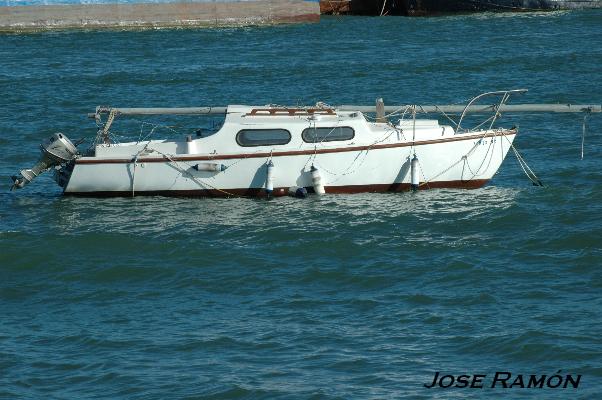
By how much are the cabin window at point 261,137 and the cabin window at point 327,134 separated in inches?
16.5

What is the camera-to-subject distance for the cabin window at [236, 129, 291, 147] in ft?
92.6

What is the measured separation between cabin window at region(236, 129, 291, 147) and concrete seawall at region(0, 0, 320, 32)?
1601 inches

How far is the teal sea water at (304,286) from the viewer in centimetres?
1956

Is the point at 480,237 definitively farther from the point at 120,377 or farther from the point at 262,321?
the point at 120,377

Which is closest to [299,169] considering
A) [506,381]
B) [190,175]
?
[190,175]

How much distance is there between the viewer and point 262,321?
854 inches

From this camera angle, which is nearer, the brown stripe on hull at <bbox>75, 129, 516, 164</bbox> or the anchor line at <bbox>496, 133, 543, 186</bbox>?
the brown stripe on hull at <bbox>75, 129, 516, 164</bbox>

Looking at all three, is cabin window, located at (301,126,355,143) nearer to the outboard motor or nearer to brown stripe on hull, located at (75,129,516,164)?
brown stripe on hull, located at (75,129,516,164)

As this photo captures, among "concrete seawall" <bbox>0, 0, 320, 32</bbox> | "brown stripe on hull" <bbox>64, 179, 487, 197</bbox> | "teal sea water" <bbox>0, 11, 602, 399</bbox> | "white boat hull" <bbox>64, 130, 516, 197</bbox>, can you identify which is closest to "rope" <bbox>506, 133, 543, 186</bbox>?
"teal sea water" <bbox>0, 11, 602, 399</bbox>

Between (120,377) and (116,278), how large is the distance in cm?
547

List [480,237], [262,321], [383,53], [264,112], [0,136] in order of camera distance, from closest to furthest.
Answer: [262,321] < [480,237] < [264,112] < [0,136] < [383,53]

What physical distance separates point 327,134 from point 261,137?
57.3 inches

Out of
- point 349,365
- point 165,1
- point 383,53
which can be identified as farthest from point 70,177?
point 165,1

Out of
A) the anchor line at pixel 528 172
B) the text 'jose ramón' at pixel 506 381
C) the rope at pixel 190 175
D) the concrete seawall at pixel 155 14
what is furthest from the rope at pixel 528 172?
the concrete seawall at pixel 155 14
